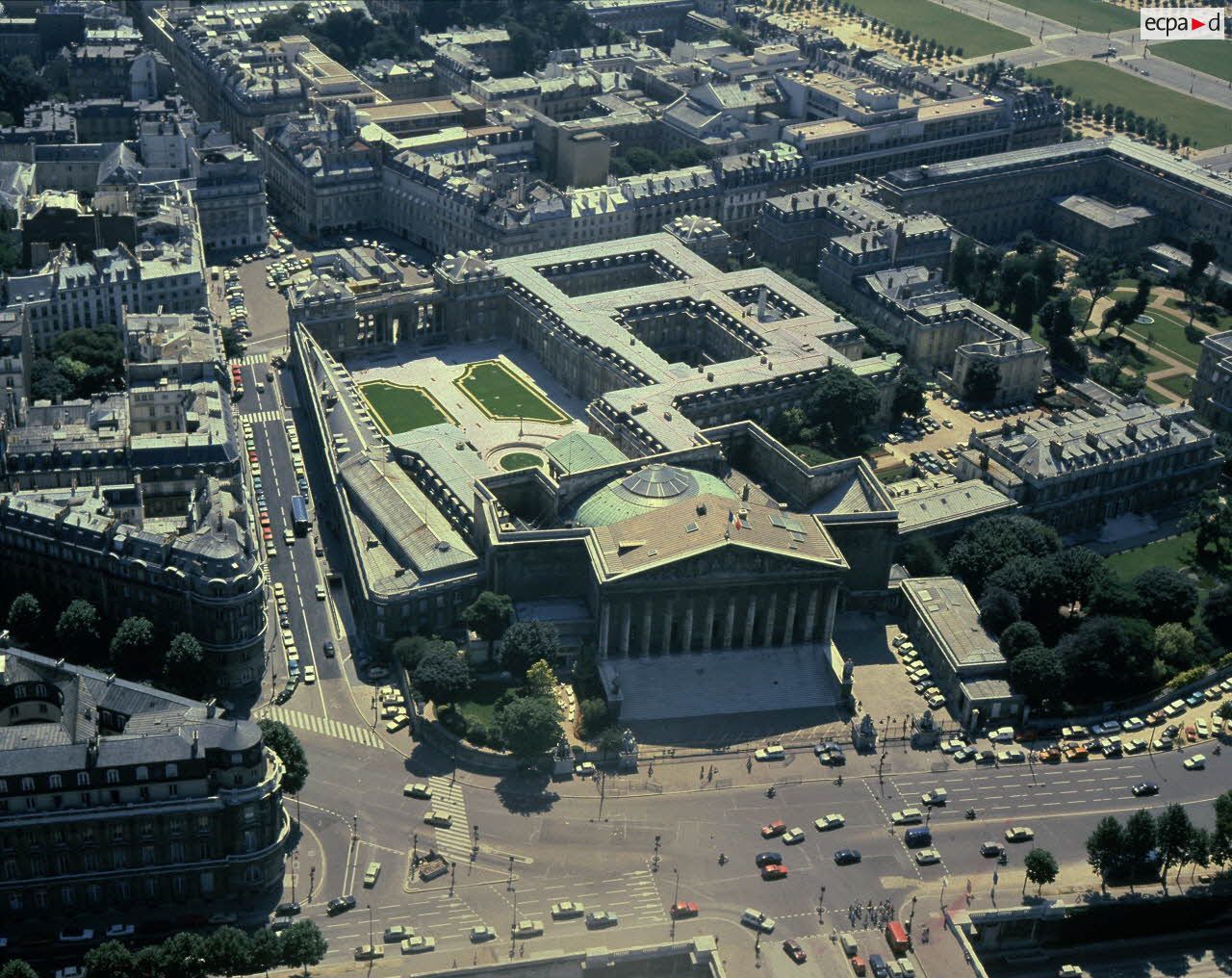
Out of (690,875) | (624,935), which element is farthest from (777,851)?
(624,935)

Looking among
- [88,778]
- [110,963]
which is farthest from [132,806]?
[110,963]

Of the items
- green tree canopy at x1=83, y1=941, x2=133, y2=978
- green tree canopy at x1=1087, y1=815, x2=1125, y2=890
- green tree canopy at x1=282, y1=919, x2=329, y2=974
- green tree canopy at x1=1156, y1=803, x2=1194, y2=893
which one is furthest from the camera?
green tree canopy at x1=1156, y1=803, x2=1194, y2=893

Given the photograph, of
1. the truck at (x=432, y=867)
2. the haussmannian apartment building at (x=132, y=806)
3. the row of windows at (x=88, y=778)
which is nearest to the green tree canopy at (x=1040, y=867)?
the truck at (x=432, y=867)

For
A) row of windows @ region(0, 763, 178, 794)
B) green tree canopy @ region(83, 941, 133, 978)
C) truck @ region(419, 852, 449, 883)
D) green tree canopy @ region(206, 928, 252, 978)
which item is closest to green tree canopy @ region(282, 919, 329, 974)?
green tree canopy @ region(206, 928, 252, 978)

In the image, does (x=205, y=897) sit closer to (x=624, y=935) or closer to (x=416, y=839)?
(x=416, y=839)

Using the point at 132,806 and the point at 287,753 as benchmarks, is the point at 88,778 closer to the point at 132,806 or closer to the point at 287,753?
the point at 132,806

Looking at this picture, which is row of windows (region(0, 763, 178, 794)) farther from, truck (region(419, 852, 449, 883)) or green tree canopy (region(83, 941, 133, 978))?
truck (region(419, 852, 449, 883))

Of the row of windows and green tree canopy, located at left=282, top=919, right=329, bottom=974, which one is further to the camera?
the row of windows

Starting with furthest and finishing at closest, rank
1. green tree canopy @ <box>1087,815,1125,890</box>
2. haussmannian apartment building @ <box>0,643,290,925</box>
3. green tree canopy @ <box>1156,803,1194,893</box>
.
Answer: green tree canopy @ <box>1156,803,1194,893</box>, green tree canopy @ <box>1087,815,1125,890</box>, haussmannian apartment building @ <box>0,643,290,925</box>
